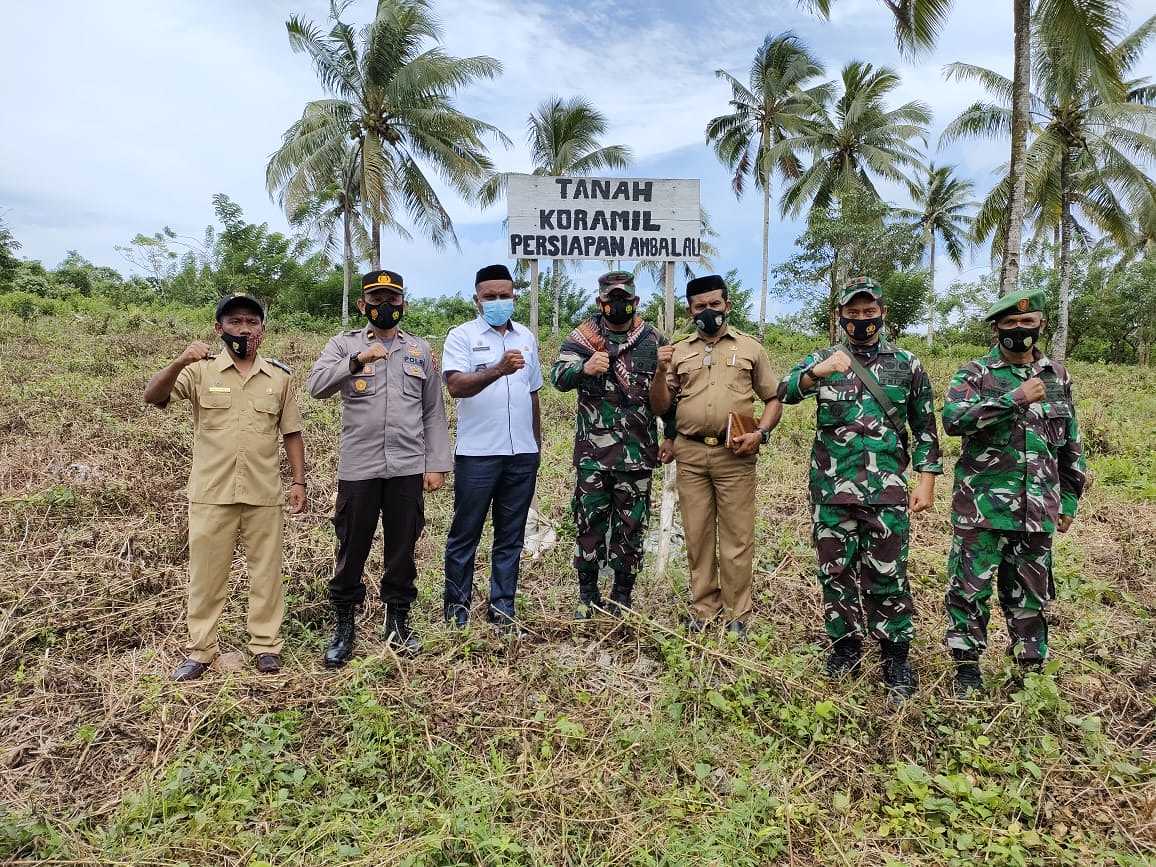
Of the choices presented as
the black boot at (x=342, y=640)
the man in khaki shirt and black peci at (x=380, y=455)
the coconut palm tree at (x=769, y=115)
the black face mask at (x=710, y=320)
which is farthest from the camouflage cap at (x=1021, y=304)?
the coconut palm tree at (x=769, y=115)

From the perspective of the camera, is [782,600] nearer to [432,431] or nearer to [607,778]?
[607,778]

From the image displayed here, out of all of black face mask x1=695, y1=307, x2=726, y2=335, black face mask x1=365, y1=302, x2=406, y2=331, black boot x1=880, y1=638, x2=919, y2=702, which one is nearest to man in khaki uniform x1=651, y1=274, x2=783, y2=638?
black face mask x1=695, y1=307, x2=726, y2=335

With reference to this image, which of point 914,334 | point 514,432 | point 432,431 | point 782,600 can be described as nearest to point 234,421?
point 432,431

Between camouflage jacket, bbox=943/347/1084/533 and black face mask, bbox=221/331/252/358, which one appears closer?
camouflage jacket, bbox=943/347/1084/533

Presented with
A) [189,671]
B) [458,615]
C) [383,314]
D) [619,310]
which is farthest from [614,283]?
[189,671]

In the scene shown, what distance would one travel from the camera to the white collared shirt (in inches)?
145

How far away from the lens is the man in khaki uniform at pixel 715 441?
3.66 metres

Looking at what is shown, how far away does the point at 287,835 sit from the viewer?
2395 millimetres

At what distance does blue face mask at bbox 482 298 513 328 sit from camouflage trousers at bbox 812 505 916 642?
6.23 feet

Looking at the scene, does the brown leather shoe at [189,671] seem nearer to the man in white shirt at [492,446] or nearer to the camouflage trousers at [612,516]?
the man in white shirt at [492,446]

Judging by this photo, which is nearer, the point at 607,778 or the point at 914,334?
the point at 607,778

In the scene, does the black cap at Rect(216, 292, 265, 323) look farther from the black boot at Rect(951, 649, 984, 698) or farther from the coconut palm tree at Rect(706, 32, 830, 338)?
the coconut palm tree at Rect(706, 32, 830, 338)

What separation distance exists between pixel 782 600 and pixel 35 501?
5220mm

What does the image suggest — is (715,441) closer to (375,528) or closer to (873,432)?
(873,432)
